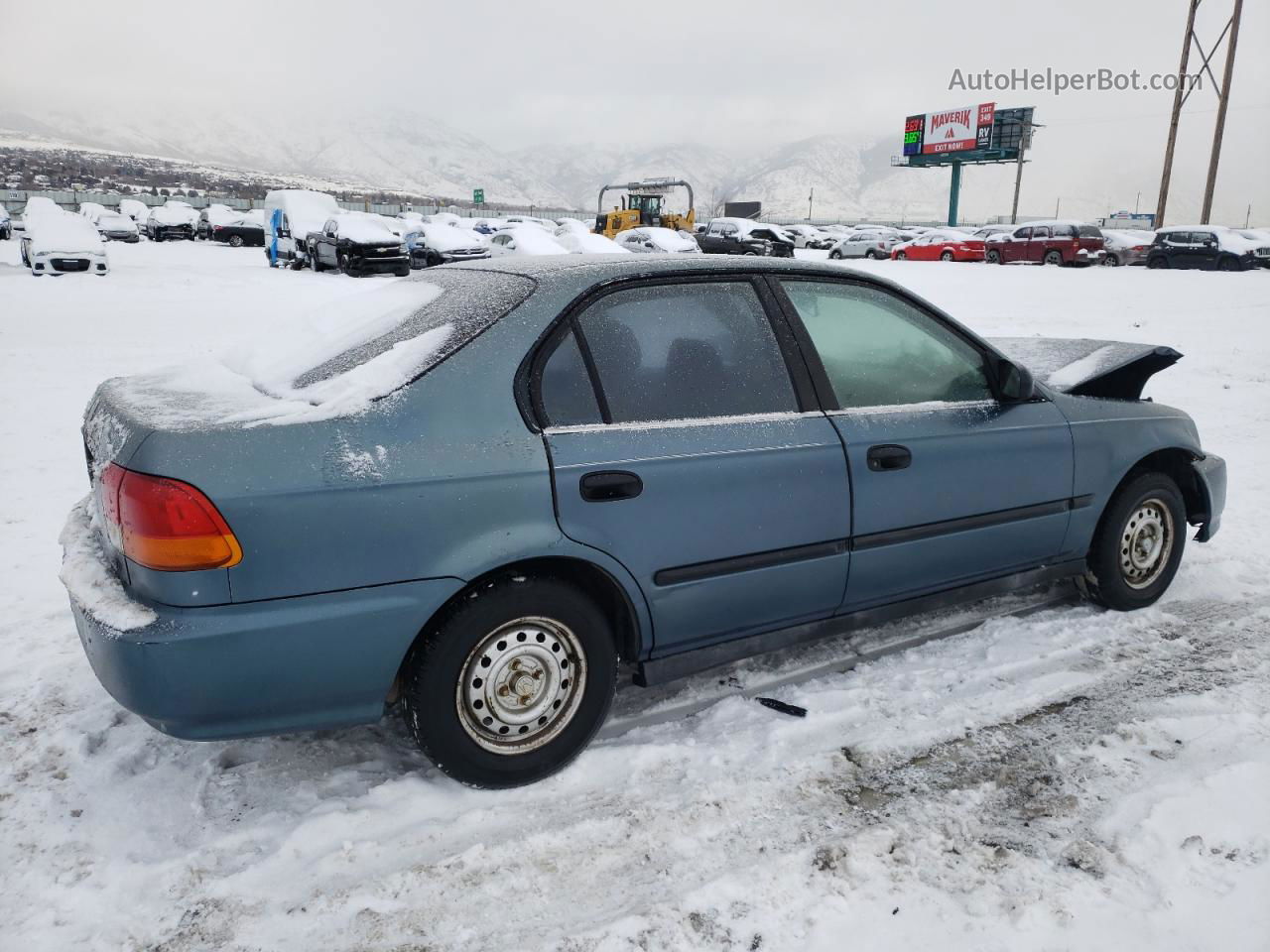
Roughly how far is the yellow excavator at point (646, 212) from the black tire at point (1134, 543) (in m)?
34.6

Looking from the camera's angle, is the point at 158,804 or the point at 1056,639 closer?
the point at 158,804

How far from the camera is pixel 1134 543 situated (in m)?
4.12

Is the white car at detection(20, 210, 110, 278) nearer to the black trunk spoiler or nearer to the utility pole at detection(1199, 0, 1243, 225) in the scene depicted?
the black trunk spoiler

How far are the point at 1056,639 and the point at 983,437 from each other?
1.00 m

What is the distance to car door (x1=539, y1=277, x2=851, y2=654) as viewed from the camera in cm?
276

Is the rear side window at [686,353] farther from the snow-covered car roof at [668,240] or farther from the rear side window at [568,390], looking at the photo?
the snow-covered car roof at [668,240]

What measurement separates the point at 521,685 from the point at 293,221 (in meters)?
24.4

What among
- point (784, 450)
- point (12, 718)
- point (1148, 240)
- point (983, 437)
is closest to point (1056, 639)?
point (983, 437)

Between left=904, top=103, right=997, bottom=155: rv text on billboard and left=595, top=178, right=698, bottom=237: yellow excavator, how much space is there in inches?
1413

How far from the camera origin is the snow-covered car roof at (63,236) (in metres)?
19.0

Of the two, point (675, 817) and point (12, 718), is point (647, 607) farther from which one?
point (12, 718)

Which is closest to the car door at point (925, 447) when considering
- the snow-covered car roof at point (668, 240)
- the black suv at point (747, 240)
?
the snow-covered car roof at point (668, 240)

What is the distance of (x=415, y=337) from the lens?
2.82m

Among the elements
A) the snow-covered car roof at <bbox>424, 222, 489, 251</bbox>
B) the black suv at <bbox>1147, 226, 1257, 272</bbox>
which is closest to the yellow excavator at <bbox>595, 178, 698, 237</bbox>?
the snow-covered car roof at <bbox>424, 222, 489, 251</bbox>
